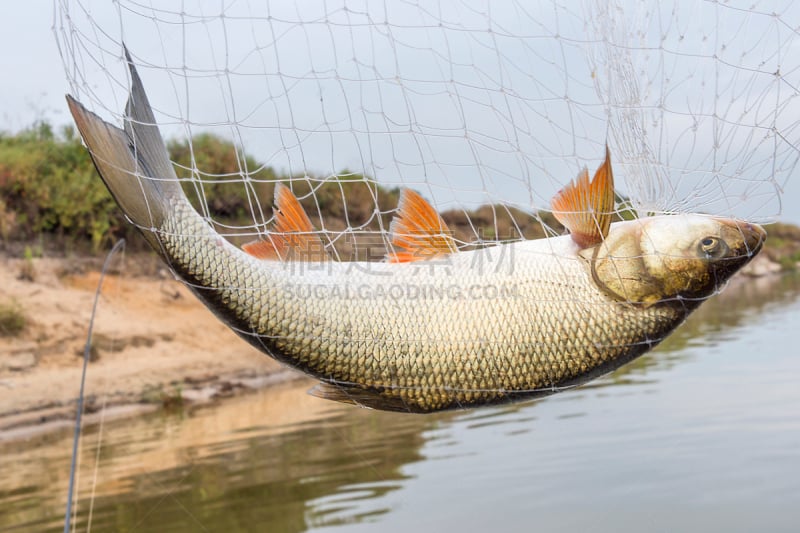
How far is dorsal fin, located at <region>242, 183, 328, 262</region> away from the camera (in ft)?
9.96

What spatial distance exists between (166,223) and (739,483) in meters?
7.06

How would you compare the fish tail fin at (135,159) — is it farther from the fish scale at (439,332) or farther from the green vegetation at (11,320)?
the green vegetation at (11,320)

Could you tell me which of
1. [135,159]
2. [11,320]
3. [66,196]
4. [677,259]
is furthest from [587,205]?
[66,196]

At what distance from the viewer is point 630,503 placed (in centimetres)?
784

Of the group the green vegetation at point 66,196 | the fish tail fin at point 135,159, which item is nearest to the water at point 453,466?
the fish tail fin at point 135,159

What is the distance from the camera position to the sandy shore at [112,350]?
44.2ft

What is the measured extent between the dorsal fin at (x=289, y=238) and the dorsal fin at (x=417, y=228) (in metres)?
0.29

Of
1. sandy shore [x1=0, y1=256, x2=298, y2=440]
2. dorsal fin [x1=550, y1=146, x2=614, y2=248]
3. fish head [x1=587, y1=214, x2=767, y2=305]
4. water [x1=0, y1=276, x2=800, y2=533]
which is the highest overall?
dorsal fin [x1=550, y1=146, x2=614, y2=248]

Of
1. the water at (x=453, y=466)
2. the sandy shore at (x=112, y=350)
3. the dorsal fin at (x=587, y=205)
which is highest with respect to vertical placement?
the dorsal fin at (x=587, y=205)

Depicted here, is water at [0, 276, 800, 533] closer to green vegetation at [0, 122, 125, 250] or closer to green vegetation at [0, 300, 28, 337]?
green vegetation at [0, 300, 28, 337]

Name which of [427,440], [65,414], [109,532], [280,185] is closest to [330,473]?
[427,440]

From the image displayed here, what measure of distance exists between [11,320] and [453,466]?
9514mm

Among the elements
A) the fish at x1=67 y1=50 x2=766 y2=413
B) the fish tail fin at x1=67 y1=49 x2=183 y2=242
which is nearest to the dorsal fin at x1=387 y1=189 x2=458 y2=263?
the fish at x1=67 y1=50 x2=766 y2=413

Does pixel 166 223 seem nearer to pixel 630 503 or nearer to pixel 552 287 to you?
pixel 552 287
